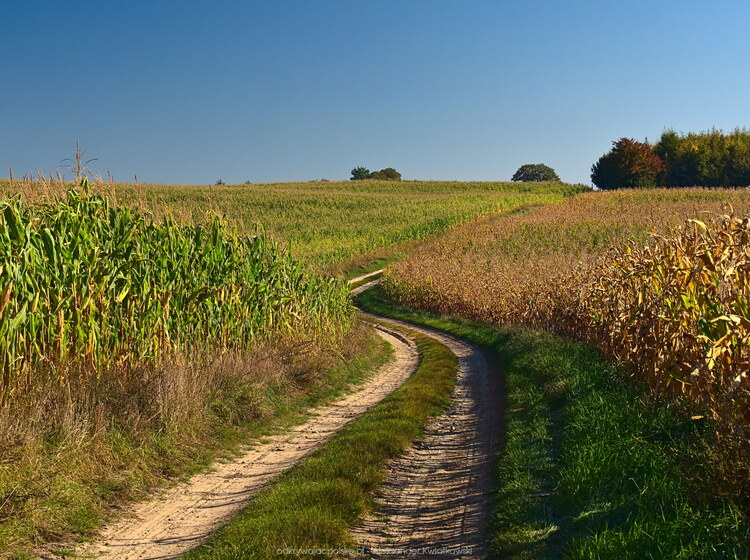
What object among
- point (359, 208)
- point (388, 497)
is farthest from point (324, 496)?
point (359, 208)

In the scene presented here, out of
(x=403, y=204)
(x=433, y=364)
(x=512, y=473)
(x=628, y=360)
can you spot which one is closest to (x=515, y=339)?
(x=433, y=364)

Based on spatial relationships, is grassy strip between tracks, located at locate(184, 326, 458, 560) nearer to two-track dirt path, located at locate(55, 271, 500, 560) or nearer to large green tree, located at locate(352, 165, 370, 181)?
two-track dirt path, located at locate(55, 271, 500, 560)

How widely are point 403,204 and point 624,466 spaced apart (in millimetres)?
73118

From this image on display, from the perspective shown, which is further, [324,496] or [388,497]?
[388,497]

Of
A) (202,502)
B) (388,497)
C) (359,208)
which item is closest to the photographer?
(388,497)

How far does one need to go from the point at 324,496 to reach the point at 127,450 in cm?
269

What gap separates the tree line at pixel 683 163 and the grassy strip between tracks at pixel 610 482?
74.8m

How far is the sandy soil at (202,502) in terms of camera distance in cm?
673

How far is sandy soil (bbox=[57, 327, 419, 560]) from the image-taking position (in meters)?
6.73

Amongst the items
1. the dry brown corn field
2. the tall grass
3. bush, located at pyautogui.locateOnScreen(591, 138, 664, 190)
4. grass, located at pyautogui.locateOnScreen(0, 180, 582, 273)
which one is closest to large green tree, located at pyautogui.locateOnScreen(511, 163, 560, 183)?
grass, located at pyautogui.locateOnScreen(0, 180, 582, 273)

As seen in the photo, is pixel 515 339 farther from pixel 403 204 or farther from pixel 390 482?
pixel 403 204

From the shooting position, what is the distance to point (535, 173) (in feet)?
478

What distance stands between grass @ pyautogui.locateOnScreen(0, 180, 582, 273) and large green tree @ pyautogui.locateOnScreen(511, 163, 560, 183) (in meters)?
44.2

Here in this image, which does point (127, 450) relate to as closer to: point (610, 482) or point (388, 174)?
point (610, 482)
